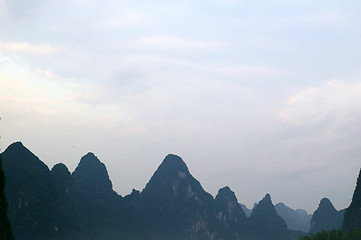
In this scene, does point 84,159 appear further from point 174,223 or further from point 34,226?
point 34,226

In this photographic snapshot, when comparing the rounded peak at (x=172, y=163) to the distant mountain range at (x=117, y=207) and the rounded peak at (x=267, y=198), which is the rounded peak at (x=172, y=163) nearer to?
the distant mountain range at (x=117, y=207)

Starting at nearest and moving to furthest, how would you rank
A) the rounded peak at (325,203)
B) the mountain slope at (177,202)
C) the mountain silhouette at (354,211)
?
the mountain silhouette at (354,211), the mountain slope at (177,202), the rounded peak at (325,203)

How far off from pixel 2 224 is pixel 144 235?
90.5 meters

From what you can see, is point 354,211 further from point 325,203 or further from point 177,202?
point 325,203

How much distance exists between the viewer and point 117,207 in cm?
13075

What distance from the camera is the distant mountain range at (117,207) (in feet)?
284

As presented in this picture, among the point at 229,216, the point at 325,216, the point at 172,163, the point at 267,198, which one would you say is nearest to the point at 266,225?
the point at 267,198

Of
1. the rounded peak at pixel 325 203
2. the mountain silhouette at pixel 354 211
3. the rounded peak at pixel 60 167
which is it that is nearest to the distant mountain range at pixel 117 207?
the rounded peak at pixel 60 167

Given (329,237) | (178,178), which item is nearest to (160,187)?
(178,178)

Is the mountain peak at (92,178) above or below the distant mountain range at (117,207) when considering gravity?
above

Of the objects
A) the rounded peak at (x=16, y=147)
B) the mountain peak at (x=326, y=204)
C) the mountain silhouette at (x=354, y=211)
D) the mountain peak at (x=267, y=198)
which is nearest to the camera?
the mountain silhouette at (x=354, y=211)

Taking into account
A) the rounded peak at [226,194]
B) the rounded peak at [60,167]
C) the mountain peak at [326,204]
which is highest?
the rounded peak at [60,167]

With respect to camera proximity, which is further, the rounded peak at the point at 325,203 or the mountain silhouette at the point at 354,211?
the rounded peak at the point at 325,203

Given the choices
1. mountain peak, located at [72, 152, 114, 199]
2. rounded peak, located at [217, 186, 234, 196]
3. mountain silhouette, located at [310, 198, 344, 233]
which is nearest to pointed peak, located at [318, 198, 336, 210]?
mountain silhouette, located at [310, 198, 344, 233]
